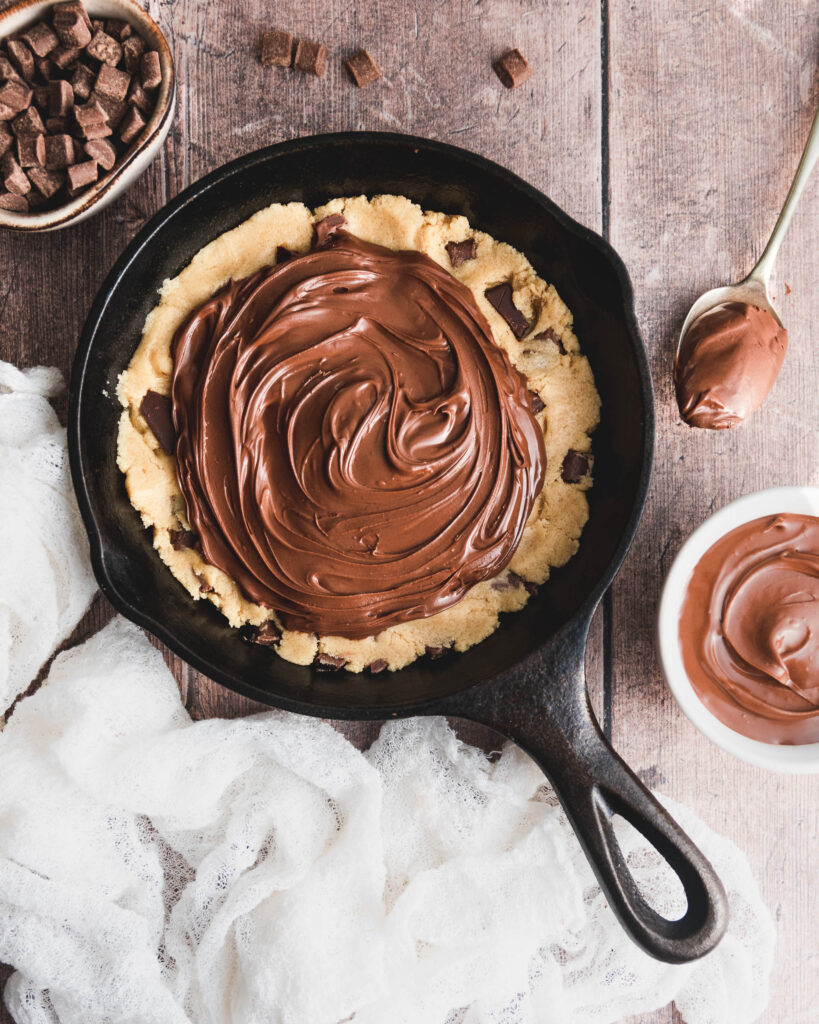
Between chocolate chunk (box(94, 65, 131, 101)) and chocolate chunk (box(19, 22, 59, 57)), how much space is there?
14 cm

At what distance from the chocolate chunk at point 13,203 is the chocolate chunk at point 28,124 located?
158mm

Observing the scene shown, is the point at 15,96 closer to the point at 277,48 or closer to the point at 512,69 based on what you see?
the point at 277,48

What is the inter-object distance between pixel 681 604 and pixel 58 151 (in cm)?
194

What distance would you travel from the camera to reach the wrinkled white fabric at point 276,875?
221cm

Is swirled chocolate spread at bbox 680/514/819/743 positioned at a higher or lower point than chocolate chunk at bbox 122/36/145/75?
lower

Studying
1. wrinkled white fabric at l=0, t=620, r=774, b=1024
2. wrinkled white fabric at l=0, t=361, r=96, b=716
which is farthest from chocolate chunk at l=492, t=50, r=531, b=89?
wrinkled white fabric at l=0, t=620, r=774, b=1024

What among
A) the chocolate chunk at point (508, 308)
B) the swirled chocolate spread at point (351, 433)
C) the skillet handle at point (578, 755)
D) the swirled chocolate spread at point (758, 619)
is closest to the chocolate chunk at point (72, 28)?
the swirled chocolate spread at point (351, 433)

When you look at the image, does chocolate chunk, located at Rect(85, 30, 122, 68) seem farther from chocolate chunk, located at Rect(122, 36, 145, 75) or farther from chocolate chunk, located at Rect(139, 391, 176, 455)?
chocolate chunk, located at Rect(139, 391, 176, 455)

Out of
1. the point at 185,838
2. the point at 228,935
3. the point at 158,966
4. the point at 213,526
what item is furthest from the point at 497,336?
the point at 158,966

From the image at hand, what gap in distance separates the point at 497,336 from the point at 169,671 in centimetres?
128

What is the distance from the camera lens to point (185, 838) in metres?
2.30

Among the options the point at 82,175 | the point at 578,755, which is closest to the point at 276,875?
the point at 578,755

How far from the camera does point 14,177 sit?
213cm

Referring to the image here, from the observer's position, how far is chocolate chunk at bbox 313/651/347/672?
2.25 meters
